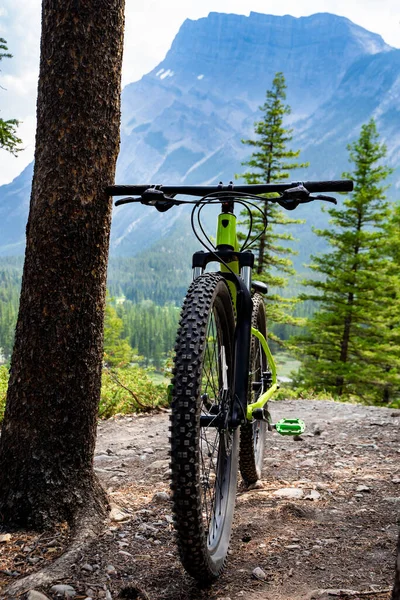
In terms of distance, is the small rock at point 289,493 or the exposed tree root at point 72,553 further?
the small rock at point 289,493

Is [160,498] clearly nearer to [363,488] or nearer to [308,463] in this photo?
[363,488]

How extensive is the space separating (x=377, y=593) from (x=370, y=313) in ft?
65.5

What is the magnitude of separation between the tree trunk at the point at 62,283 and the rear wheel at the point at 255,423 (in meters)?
1.23

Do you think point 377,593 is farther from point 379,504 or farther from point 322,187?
point 322,187

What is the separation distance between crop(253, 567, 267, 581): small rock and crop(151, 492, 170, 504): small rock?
1.23 m

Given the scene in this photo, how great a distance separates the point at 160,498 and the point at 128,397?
4.49 m

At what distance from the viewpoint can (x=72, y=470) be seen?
3086mm

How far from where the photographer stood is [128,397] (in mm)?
8125

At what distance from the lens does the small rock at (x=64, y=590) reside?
2.30 meters

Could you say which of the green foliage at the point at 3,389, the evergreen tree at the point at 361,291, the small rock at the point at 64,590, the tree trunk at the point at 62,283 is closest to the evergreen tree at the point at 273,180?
the evergreen tree at the point at 361,291

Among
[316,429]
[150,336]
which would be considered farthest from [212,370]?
[150,336]

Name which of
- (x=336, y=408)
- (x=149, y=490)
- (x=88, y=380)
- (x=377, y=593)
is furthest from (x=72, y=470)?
(x=336, y=408)

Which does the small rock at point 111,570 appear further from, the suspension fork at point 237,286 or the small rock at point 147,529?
the suspension fork at point 237,286

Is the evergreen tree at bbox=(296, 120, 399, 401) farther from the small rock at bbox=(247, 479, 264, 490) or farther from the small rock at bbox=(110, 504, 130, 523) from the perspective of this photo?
the small rock at bbox=(110, 504, 130, 523)
